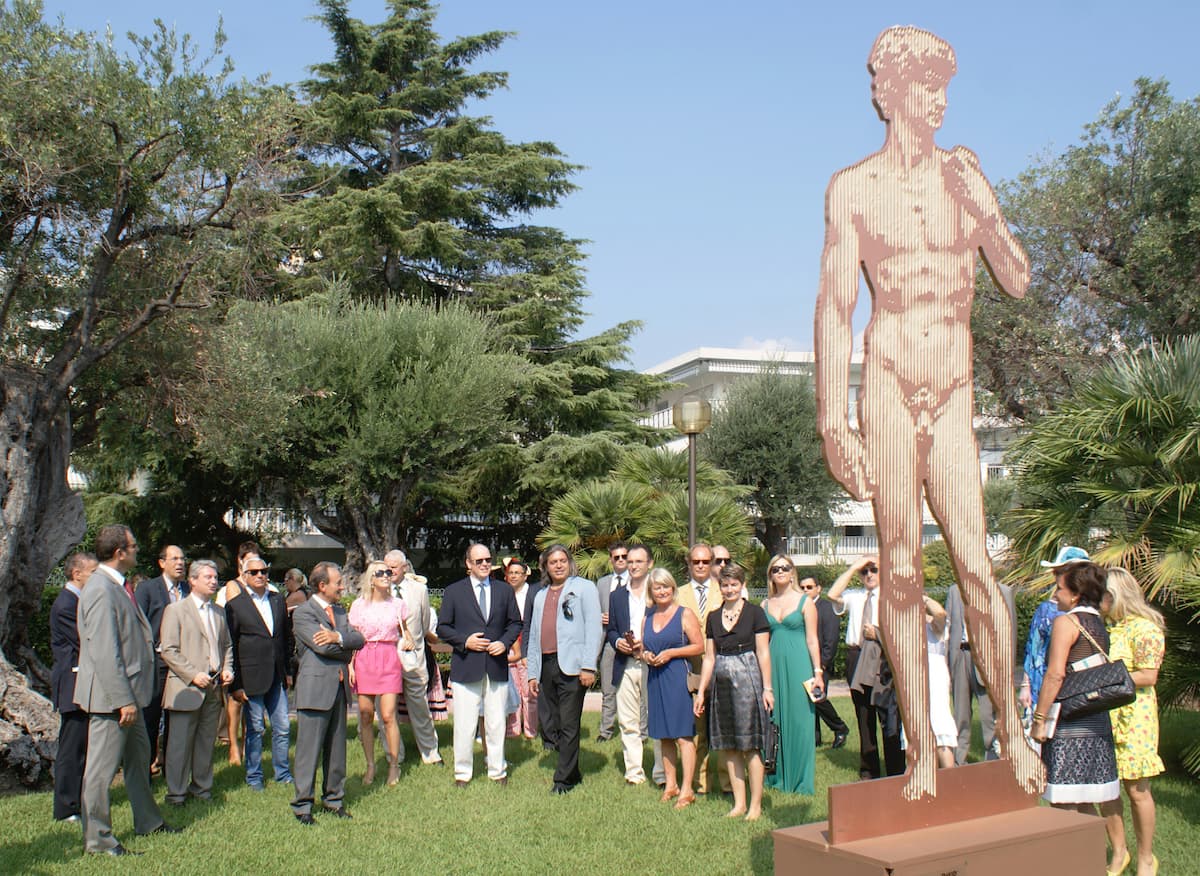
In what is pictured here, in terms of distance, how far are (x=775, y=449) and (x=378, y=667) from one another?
21145 mm

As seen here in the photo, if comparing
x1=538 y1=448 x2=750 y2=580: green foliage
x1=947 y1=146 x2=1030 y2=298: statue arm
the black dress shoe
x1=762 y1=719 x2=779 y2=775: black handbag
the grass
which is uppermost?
x1=947 y1=146 x2=1030 y2=298: statue arm

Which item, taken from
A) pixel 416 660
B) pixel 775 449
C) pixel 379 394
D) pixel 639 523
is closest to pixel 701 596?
pixel 416 660

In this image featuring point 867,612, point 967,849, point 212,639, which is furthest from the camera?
point 867,612

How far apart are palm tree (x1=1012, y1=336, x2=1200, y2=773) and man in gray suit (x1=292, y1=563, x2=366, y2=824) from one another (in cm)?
594

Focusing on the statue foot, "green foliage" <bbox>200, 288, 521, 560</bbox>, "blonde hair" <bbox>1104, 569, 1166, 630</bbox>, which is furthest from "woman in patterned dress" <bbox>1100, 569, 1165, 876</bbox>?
"green foliage" <bbox>200, 288, 521, 560</bbox>

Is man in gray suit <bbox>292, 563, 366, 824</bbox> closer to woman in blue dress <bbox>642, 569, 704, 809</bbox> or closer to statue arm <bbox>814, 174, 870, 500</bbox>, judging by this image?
woman in blue dress <bbox>642, 569, 704, 809</bbox>

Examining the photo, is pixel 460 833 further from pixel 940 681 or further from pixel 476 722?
pixel 940 681

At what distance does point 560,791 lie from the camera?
8.11 m

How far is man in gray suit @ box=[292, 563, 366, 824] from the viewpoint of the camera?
711 cm

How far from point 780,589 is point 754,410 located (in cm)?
2111

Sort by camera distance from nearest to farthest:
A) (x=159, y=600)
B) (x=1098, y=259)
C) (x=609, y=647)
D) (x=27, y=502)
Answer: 1. (x=159, y=600)
2. (x=27, y=502)
3. (x=609, y=647)
4. (x=1098, y=259)

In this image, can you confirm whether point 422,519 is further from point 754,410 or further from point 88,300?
point 88,300

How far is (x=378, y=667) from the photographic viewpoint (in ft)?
28.0

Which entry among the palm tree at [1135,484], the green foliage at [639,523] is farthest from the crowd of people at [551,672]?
the green foliage at [639,523]
